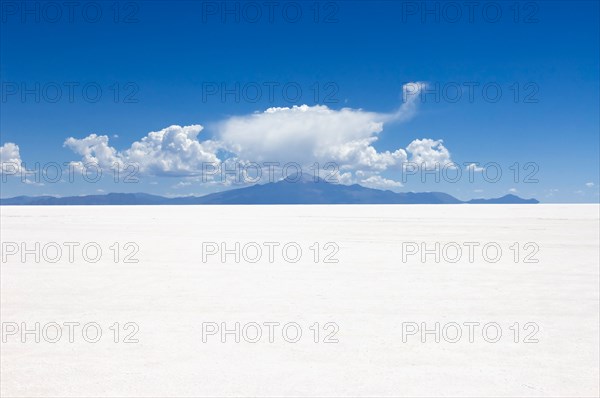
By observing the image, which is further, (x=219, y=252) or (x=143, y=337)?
(x=219, y=252)

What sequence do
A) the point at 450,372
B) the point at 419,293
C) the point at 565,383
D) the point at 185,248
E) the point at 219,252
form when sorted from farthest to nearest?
the point at 185,248 → the point at 219,252 → the point at 419,293 → the point at 450,372 → the point at 565,383

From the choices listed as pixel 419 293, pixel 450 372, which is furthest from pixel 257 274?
pixel 450 372

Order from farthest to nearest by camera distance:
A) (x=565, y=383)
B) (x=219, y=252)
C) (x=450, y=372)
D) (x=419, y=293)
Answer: (x=219, y=252) → (x=419, y=293) → (x=450, y=372) → (x=565, y=383)

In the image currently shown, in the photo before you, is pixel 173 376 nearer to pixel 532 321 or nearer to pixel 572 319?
pixel 532 321

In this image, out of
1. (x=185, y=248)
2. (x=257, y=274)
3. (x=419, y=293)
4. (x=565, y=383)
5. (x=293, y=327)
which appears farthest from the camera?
(x=185, y=248)

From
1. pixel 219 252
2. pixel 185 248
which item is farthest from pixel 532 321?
pixel 185 248

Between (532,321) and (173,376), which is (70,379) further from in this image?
(532,321)
